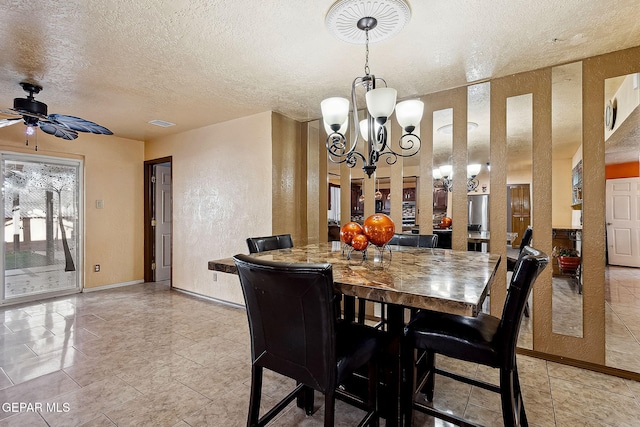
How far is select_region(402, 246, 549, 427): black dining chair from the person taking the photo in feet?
4.38

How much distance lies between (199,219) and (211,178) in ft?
2.06

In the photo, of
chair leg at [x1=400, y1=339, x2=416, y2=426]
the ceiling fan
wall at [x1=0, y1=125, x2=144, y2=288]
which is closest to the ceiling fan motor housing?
the ceiling fan

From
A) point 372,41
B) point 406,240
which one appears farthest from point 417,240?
point 372,41

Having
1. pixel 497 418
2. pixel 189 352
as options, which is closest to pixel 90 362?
pixel 189 352

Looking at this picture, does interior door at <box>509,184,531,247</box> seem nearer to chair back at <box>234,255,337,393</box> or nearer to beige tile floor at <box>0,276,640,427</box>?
beige tile floor at <box>0,276,640,427</box>

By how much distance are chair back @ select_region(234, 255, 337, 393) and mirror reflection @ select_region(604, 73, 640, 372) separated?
2542 mm

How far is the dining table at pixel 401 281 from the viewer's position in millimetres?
1076

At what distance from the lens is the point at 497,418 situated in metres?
1.82

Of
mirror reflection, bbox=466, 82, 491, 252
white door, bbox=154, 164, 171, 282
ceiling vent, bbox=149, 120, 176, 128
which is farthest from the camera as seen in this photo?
white door, bbox=154, 164, 171, 282

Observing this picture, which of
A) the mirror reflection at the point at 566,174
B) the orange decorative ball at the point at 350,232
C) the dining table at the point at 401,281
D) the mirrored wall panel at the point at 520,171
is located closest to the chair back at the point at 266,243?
the dining table at the point at 401,281

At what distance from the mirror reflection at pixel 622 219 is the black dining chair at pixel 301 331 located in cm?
240

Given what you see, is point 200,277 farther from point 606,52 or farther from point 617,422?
point 606,52

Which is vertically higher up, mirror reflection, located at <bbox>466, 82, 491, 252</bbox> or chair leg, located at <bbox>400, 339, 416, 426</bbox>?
mirror reflection, located at <bbox>466, 82, 491, 252</bbox>

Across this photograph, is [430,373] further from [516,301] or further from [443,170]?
[443,170]
